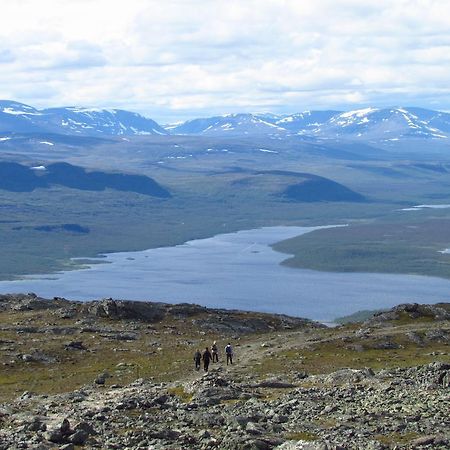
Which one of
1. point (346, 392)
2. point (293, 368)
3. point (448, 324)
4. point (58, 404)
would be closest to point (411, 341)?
point (448, 324)

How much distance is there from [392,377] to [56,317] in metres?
42.3

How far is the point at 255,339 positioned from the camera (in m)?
74.9

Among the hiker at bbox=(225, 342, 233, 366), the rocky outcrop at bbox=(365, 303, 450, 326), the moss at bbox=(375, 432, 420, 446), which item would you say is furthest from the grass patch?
the rocky outcrop at bbox=(365, 303, 450, 326)

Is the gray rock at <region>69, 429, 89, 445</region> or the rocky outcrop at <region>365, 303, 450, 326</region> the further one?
the rocky outcrop at <region>365, 303, 450, 326</region>

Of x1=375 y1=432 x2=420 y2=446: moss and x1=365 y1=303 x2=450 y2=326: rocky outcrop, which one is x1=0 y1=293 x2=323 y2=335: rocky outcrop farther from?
x1=375 y1=432 x2=420 y2=446: moss

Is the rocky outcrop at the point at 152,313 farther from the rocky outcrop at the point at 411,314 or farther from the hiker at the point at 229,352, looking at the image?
the hiker at the point at 229,352

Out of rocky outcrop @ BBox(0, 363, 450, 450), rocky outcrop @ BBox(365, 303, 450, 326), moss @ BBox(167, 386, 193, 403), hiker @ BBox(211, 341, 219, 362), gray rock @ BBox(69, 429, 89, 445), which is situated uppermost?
gray rock @ BBox(69, 429, 89, 445)

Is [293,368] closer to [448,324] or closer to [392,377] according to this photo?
[392,377]

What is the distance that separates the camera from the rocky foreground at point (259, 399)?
32.3 m

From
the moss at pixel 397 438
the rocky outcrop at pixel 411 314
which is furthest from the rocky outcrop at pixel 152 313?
the moss at pixel 397 438

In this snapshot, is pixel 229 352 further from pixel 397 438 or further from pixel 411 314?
pixel 411 314

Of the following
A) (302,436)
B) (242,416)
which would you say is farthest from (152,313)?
(302,436)

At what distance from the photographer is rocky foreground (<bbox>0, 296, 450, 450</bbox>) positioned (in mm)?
32312

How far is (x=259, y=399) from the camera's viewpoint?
138ft
